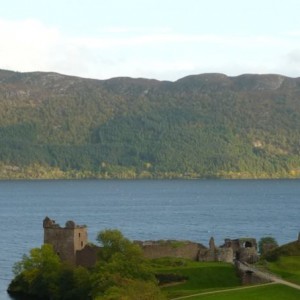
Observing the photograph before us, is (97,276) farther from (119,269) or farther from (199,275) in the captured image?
(199,275)

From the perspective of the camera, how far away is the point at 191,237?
16512cm

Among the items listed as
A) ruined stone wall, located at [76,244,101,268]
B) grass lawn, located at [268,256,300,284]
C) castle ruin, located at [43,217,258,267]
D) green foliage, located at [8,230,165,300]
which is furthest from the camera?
castle ruin, located at [43,217,258,267]

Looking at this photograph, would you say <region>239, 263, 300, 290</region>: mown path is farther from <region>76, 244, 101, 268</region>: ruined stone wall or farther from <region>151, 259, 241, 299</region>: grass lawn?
<region>76, 244, 101, 268</region>: ruined stone wall

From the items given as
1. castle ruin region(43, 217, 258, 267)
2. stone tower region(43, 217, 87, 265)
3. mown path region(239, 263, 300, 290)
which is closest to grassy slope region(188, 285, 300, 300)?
mown path region(239, 263, 300, 290)

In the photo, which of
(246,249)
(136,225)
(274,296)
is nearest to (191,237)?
(136,225)

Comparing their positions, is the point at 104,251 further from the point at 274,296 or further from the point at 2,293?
the point at 274,296

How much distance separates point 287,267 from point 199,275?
7333 mm

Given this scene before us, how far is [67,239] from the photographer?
95.0 m

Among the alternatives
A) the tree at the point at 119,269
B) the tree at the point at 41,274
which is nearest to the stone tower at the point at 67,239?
the tree at the point at 41,274

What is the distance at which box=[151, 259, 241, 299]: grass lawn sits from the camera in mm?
81688

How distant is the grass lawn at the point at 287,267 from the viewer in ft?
256

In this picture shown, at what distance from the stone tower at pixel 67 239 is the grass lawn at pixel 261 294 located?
2385cm

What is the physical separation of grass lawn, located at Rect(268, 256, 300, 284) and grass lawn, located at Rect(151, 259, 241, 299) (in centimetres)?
334

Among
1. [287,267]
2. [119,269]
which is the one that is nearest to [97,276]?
[119,269]
